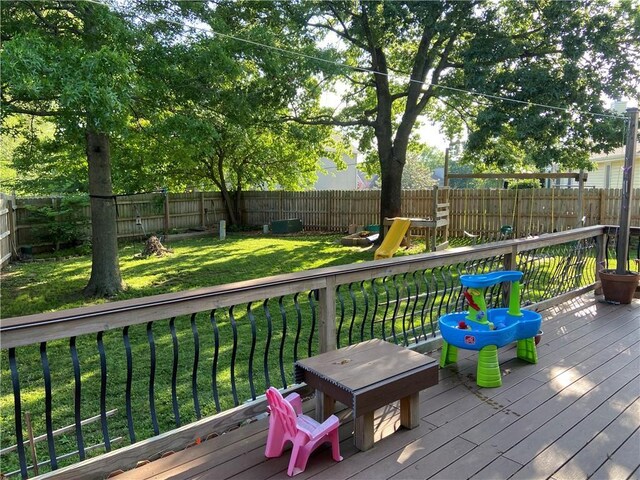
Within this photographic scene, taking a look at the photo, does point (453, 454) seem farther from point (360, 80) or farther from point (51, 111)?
point (360, 80)

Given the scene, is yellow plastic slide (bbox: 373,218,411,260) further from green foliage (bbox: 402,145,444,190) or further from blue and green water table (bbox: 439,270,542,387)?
green foliage (bbox: 402,145,444,190)

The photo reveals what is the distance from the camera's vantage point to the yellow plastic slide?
9047 mm

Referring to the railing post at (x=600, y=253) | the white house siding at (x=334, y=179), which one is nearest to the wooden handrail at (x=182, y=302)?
the railing post at (x=600, y=253)

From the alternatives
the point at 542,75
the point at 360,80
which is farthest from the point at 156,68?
the point at 360,80

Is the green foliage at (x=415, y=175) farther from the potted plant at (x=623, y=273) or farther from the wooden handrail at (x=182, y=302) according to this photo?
the wooden handrail at (x=182, y=302)

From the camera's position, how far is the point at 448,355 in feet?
10.3

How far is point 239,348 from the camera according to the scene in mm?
4309

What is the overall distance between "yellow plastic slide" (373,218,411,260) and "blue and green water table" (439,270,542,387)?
226 inches

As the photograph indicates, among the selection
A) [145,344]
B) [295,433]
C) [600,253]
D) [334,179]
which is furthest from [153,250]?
[334,179]

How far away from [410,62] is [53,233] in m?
9.78

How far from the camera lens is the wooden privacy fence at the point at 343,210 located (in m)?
10.9

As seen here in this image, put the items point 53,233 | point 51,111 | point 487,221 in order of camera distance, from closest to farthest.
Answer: point 51,111 < point 53,233 < point 487,221

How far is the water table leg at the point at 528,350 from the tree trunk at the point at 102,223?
18.0ft

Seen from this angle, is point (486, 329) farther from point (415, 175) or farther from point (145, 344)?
point (415, 175)
